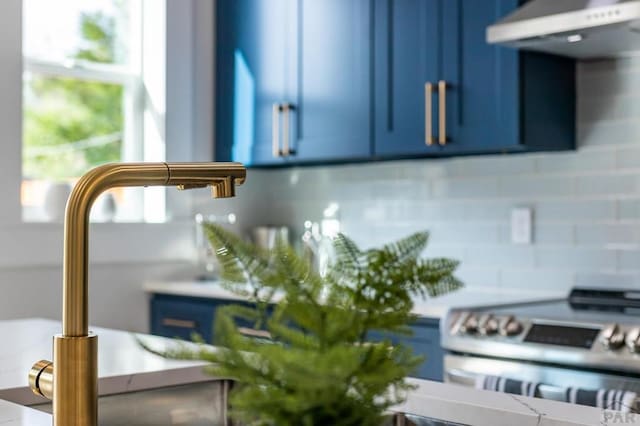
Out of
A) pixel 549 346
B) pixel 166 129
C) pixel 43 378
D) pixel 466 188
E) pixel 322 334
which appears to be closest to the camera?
pixel 322 334

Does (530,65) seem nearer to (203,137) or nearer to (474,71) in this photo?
(474,71)

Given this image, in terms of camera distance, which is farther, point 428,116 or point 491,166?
point 491,166

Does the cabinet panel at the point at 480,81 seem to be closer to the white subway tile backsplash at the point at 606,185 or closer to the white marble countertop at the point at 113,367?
the white subway tile backsplash at the point at 606,185

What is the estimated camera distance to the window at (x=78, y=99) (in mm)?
4008

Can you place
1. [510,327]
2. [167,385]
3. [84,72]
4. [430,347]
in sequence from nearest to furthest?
[167,385]
[510,327]
[430,347]
[84,72]

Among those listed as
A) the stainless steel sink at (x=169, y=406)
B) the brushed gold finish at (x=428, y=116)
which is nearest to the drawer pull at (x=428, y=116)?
the brushed gold finish at (x=428, y=116)

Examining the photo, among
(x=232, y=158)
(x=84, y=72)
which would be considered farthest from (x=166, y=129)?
(x=84, y=72)

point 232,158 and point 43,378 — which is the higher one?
point 232,158

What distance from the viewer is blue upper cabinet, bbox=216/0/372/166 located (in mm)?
3719

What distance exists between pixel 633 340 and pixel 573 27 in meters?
0.92

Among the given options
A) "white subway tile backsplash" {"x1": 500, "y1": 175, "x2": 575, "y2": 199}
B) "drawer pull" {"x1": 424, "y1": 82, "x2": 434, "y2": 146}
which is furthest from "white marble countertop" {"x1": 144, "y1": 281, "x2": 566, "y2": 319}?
"drawer pull" {"x1": 424, "y1": 82, "x2": 434, "y2": 146}

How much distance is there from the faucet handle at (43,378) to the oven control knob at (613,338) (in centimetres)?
172

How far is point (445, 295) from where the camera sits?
340 centimetres

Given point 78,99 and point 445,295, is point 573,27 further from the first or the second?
point 78,99
